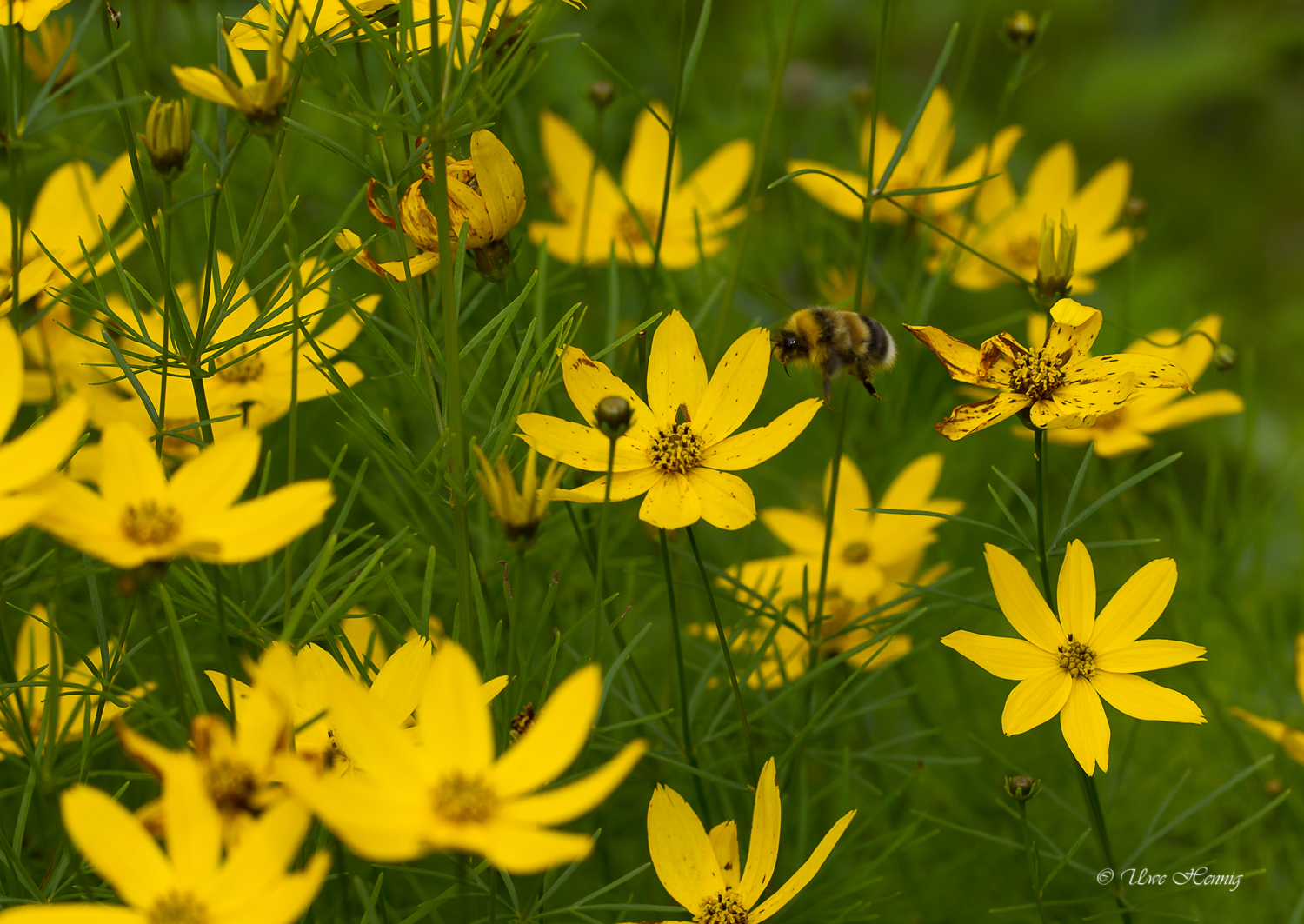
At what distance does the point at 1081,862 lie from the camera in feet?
3.18

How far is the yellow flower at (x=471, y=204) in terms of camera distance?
25.1 inches

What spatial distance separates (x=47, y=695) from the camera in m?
0.63

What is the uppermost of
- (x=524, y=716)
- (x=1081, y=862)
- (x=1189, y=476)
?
(x=524, y=716)

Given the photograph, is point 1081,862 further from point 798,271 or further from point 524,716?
point 798,271

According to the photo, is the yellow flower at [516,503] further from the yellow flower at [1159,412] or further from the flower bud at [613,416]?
the yellow flower at [1159,412]

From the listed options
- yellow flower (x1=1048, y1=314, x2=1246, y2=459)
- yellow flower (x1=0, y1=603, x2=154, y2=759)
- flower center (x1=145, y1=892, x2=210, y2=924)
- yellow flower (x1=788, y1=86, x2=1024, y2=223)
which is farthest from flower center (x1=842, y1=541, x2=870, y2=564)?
flower center (x1=145, y1=892, x2=210, y2=924)

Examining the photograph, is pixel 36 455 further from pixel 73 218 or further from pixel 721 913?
pixel 73 218

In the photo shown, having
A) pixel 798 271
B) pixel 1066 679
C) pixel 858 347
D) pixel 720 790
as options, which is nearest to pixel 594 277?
pixel 798 271

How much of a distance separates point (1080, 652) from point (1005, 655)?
2.0 inches

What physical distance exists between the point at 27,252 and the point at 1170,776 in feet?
3.59

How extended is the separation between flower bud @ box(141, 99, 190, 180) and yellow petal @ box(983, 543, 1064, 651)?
0.48 metres

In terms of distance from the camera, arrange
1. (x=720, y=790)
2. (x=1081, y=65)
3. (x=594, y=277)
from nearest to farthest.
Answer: (x=720, y=790) < (x=594, y=277) < (x=1081, y=65)

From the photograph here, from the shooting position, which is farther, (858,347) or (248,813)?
(858,347)

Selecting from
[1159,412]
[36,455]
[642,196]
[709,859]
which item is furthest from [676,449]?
[642,196]
